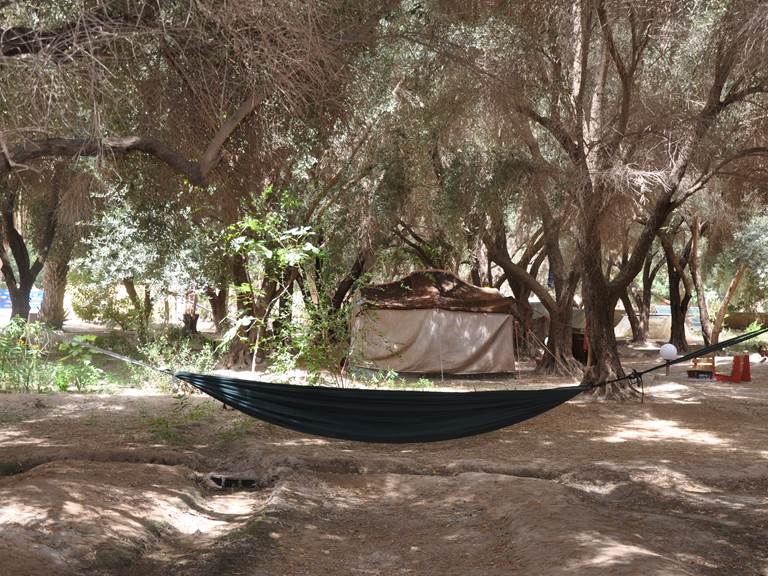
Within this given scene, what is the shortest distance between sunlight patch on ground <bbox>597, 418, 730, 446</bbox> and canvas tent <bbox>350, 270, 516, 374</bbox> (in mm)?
4921

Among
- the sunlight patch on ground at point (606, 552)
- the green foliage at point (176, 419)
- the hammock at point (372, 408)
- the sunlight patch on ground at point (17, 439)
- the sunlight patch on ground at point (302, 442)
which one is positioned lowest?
the sunlight patch on ground at point (606, 552)

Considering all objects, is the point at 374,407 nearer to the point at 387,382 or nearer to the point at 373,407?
the point at 373,407

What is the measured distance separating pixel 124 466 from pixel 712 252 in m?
16.2

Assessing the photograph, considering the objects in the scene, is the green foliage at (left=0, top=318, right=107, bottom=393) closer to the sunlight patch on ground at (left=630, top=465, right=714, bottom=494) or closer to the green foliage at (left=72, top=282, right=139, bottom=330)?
the sunlight patch on ground at (left=630, top=465, right=714, bottom=494)

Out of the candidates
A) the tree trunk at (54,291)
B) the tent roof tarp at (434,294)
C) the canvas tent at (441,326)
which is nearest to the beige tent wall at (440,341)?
the canvas tent at (441,326)

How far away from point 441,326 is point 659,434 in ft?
18.5

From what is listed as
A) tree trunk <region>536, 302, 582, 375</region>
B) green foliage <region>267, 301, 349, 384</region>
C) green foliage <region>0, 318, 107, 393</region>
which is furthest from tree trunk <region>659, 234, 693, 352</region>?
green foliage <region>0, 318, 107, 393</region>

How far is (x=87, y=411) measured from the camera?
7883mm

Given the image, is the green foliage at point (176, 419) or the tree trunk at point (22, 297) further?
the tree trunk at point (22, 297)

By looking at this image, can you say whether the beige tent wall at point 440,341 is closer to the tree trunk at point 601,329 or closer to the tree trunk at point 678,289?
the tree trunk at point 601,329

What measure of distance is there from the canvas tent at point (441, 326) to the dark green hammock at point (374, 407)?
6780 millimetres

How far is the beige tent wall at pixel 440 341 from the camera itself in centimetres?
1318

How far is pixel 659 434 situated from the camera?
26.0 feet

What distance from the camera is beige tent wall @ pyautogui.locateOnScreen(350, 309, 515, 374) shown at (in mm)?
13180
